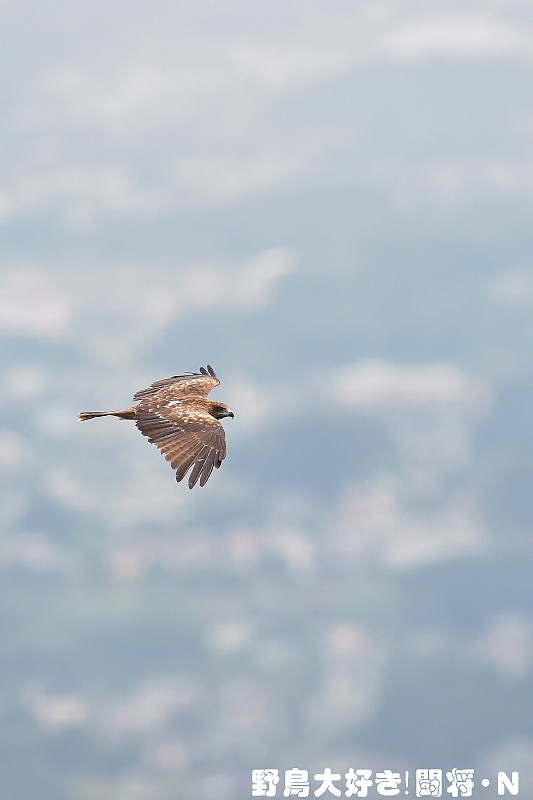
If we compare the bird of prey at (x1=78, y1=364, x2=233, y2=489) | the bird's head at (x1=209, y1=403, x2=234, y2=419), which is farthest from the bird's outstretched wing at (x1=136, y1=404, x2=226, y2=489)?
the bird's head at (x1=209, y1=403, x2=234, y2=419)

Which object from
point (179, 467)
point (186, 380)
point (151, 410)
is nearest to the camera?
point (179, 467)

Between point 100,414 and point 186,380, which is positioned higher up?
point 186,380

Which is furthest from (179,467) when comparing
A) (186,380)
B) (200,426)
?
(186,380)

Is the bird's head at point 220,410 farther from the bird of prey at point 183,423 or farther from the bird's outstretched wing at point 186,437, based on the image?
the bird's outstretched wing at point 186,437

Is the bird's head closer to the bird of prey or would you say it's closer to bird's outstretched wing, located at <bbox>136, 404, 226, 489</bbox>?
the bird of prey

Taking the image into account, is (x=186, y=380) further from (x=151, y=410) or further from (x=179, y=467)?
(x=179, y=467)

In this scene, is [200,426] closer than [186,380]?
Yes
